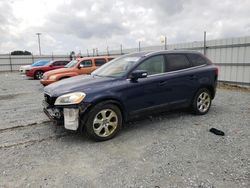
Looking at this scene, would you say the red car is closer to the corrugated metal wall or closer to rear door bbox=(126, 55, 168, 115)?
the corrugated metal wall

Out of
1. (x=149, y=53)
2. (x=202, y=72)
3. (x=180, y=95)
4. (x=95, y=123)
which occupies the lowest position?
(x=95, y=123)

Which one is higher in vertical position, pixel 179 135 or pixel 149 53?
pixel 149 53

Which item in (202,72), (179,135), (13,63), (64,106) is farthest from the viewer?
(13,63)

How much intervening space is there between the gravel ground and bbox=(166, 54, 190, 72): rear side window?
1202 mm

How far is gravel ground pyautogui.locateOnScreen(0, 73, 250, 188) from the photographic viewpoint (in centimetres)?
259

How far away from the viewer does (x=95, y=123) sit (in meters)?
3.64

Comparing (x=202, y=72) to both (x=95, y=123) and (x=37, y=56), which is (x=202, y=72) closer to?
(x=95, y=123)

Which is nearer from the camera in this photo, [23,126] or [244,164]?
[244,164]

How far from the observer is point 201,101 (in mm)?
A: 5121

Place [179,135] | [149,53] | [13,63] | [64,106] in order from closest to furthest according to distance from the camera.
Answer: [64,106]
[179,135]
[149,53]
[13,63]

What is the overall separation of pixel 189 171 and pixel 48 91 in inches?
115

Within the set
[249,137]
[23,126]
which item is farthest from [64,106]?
[249,137]

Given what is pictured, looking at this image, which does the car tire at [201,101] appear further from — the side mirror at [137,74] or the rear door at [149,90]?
the side mirror at [137,74]

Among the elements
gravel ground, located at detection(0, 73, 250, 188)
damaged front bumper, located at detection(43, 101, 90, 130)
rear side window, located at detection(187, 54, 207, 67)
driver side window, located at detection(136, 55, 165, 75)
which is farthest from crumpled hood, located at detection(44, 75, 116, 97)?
rear side window, located at detection(187, 54, 207, 67)
